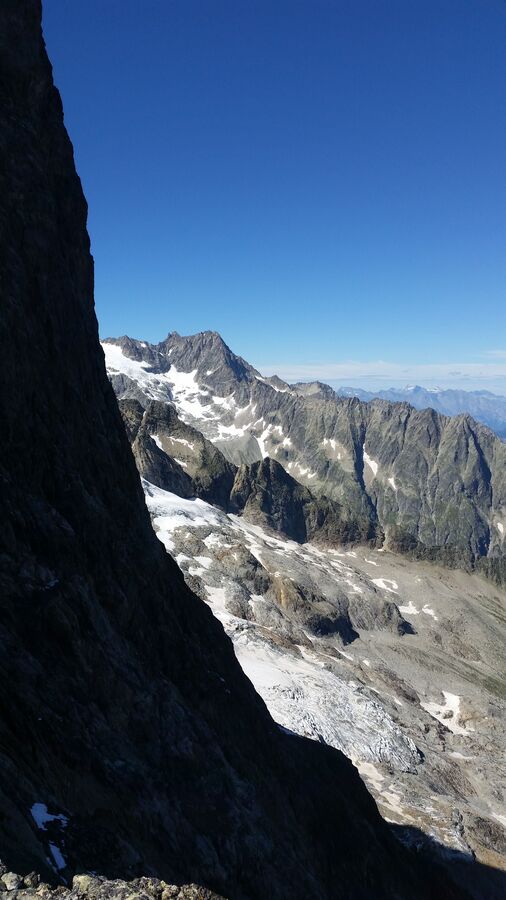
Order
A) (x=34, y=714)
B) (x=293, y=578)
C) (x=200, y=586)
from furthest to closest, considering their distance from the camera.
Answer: (x=293, y=578) < (x=200, y=586) < (x=34, y=714)

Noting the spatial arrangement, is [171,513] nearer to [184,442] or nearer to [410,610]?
[184,442]

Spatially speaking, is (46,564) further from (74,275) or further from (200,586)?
(200,586)

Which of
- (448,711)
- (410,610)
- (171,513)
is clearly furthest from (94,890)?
(410,610)

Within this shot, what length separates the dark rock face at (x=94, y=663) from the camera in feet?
60.7

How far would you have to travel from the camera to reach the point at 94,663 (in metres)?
23.9

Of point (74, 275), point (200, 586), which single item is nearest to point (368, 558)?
point (200, 586)

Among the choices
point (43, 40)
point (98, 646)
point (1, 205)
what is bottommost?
point (98, 646)

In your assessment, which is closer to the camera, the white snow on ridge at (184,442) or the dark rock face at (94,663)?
the dark rock face at (94,663)

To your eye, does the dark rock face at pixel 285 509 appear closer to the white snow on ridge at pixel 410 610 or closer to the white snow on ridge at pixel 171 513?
the white snow on ridge at pixel 171 513

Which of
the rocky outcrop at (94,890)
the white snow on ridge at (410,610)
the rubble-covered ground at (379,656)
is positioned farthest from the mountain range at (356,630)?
the rocky outcrop at (94,890)

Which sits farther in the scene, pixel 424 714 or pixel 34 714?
pixel 424 714

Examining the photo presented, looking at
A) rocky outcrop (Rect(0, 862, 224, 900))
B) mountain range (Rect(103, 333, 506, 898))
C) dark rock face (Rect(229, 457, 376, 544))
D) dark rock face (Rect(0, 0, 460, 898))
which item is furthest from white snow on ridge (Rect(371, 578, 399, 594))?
rocky outcrop (Rect(0, 862, 224, 900))

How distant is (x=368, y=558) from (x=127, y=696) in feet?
511

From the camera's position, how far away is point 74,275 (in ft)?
106
